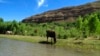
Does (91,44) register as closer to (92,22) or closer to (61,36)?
Answer: (92,22)

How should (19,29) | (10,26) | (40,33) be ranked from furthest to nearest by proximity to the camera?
1. (10,26)
2. (19,29)
3. (40,33)

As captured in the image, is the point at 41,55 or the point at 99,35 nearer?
the point at 41,55

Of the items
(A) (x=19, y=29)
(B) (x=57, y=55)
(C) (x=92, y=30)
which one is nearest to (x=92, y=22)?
(C) (x=92, y=30)

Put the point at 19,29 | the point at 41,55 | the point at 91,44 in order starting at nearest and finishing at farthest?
the point at 41,55 → the point at 91,44 → the point at 19,29

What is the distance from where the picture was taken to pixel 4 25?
110 metres

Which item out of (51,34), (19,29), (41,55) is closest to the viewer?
(41,55)

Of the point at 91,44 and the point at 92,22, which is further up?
the point at 92,22


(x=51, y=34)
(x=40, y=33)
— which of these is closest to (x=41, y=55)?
(x=51, y=34)

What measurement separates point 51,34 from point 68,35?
15.5 m

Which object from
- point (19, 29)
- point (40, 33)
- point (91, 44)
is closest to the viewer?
point (91, 44)

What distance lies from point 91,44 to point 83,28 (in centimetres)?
2081

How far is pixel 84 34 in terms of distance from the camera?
6034 cm

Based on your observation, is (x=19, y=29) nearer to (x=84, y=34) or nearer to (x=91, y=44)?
(x=84, y=34)

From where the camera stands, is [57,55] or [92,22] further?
[92,22]
